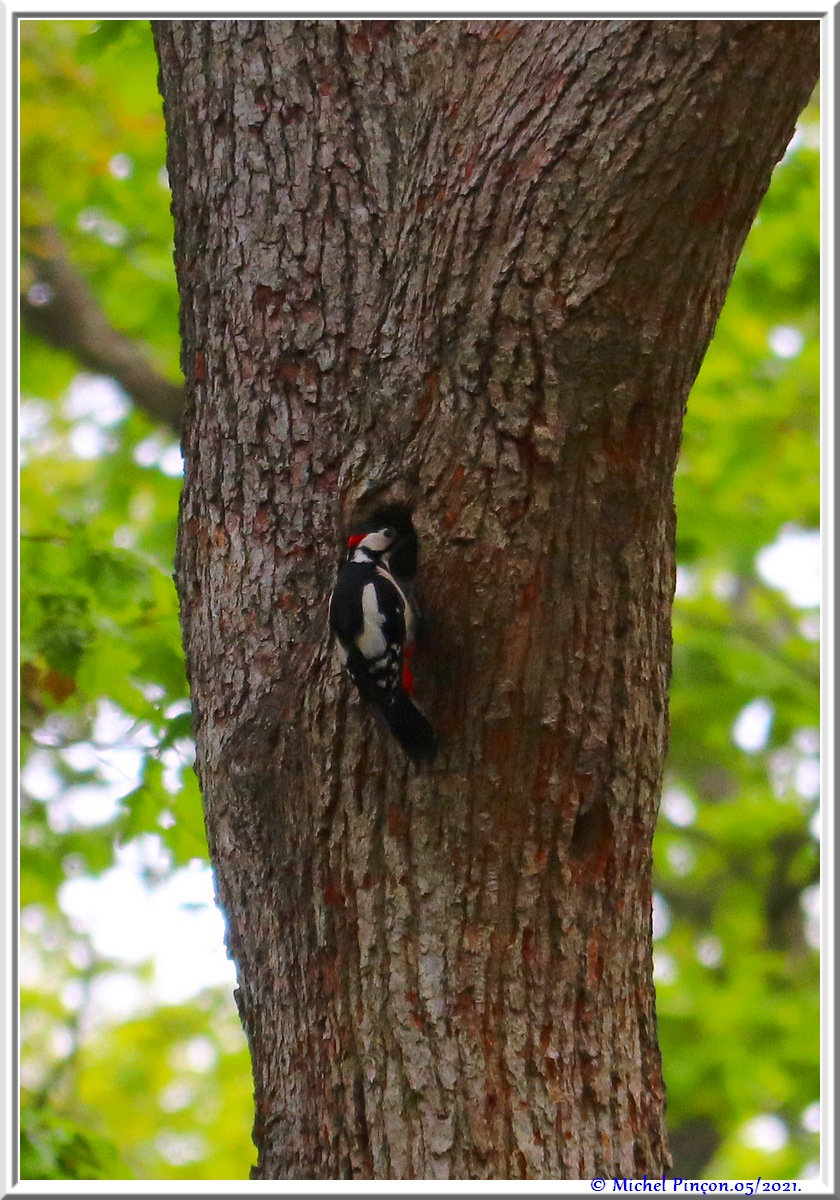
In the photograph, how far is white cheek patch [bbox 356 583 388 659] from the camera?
103 inches

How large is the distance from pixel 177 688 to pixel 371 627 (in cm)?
163

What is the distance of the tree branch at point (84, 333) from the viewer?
24.3 feet

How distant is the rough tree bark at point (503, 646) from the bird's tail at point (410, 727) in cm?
3

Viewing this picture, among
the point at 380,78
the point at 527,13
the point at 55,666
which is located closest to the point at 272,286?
the point at 380,78

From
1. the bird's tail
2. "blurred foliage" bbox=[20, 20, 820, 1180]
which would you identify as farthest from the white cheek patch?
"blurred foliage" bbox=[20, 20, 820, 1180]

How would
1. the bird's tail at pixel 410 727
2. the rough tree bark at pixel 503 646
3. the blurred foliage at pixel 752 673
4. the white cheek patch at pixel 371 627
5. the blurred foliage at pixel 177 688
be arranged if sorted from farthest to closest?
the blurred foliage at pixel 752 673
the blurred foliage at pixel 177 688
the white cheek patch at pixel 371 627
the bird's tail at pixel 410 727
the rough tree bark at pixel 503 646

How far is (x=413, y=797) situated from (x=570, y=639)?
1.52 feet

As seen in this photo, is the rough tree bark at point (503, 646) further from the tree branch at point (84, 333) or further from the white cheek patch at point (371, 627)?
the tree branch at point (84, 333)

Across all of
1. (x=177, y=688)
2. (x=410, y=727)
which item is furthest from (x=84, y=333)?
(x=410, y=727)

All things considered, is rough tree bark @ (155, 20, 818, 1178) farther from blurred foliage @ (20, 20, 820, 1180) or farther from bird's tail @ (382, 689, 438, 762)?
blurred foliage @ (20, 20, 820, 1180)

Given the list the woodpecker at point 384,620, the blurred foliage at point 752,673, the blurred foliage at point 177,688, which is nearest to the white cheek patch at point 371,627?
the woodpecker at point 384,620

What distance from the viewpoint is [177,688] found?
13.5 ft

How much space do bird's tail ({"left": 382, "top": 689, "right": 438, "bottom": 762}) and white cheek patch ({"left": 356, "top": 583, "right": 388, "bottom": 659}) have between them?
164 millimetres

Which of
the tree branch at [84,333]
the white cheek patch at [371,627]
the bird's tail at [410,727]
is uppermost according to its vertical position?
the tree branch at [84,333]
